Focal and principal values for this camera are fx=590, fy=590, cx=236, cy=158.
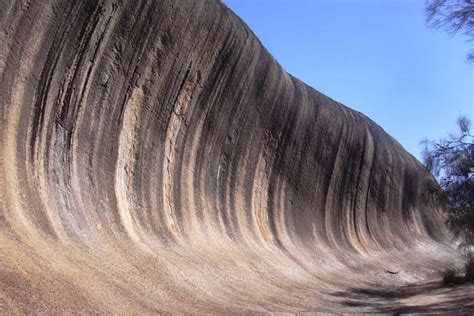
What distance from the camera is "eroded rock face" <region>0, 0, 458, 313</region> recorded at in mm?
10891

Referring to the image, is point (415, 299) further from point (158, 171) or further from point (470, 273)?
point (158, 171)

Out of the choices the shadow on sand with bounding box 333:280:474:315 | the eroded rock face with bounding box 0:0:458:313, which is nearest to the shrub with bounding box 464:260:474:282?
the shadow on sand with bounding box 333:280:474:315

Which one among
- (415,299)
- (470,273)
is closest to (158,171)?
(415,299)

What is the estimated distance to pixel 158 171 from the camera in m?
16.7

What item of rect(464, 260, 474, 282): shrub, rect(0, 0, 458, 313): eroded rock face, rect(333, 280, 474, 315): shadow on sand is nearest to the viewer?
rect(0, 0, 458, 313): eroded rock face

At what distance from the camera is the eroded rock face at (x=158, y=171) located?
1089 cm

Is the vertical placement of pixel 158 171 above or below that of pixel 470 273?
above

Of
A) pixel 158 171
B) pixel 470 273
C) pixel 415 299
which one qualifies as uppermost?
pixel 158 171

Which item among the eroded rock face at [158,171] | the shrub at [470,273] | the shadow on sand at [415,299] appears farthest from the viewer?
the shrub at [470,273]

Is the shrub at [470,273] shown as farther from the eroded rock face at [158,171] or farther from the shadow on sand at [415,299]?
the eroded rock face at [158,171]

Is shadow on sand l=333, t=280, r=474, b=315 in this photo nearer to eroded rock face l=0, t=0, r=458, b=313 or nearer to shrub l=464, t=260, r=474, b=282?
eroded rock face l=0, t=0, r=458, b=313

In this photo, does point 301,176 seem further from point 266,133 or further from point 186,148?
point 186,148

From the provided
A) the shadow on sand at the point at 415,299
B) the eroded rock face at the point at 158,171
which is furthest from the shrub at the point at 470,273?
the eroded rock face at the point at 158,171

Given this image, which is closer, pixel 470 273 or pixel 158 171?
pixel 158 171
